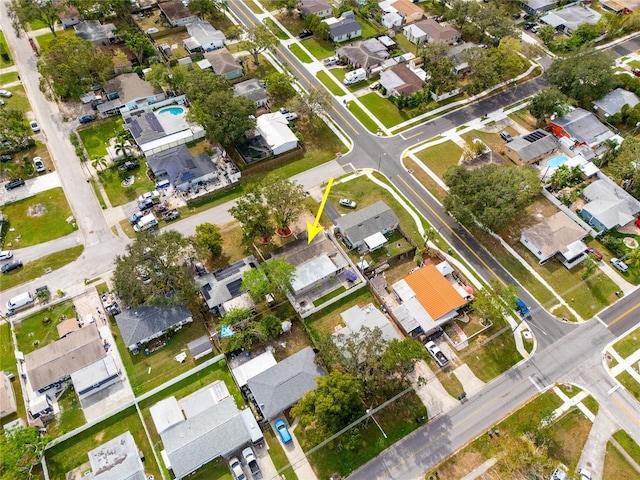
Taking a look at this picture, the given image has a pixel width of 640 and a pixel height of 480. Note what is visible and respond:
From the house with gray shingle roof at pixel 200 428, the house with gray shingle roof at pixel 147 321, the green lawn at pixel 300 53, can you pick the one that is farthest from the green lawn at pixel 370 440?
the green lawn at pixel 300 53

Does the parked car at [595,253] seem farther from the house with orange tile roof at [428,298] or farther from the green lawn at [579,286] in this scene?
the house with orange tile roof at [428,298]

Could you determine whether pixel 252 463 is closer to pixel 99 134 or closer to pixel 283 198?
pixel 283 198

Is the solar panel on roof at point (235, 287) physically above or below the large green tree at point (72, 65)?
below

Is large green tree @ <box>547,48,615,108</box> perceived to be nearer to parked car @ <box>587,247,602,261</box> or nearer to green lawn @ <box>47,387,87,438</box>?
parked car @ <box>587,247,602,261</box>

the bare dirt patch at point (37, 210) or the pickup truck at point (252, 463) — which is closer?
the pickup truck at point (252, 463)

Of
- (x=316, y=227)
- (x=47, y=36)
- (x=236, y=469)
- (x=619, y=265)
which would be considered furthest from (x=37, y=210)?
(x=619, y=265)

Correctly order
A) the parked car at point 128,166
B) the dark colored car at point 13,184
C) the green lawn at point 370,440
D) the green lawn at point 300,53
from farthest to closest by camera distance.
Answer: the green lawn at point 300,53 → the parked car at point 128,166 → the dark colored car at point 13,184 → the green lawn at point 370,440

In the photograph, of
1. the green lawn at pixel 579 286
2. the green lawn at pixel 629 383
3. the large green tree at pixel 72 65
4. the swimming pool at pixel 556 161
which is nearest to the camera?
the green lawn at pixel 629 383
